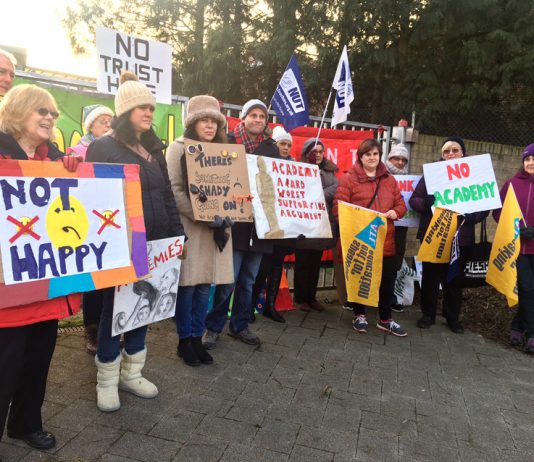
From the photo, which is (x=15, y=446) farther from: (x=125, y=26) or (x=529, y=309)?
(x=125, y=26)

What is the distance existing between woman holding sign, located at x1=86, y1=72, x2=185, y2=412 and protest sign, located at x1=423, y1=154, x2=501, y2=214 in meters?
3.01

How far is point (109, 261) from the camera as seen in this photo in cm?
262

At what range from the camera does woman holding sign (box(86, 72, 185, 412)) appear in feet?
9.47

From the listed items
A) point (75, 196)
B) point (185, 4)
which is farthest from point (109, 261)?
point (185, 4)

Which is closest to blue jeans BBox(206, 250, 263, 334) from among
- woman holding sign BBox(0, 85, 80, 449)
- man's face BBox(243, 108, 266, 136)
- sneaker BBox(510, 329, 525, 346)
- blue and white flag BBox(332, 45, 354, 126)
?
man's face BBox(243, 108, 266, 136)

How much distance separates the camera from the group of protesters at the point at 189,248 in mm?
2377

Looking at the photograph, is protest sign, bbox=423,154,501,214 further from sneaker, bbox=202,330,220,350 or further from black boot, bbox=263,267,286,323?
sneaker, bbox=202,330,220,350

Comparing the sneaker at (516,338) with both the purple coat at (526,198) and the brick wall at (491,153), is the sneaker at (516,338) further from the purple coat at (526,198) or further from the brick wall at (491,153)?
the brick wall at (491,153)

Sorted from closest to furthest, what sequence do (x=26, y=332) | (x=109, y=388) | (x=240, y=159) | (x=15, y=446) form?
(x=26, y=332) < (x=15, y=446) < (x=109, y=388) < (x=240, y=159)

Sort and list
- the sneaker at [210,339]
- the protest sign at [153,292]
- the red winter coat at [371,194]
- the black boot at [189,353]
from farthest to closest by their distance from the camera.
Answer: the red winter coat at [371,194] → the sneaker at [210,339] → the black boot at [189,353] → the protest sign at [153,292]

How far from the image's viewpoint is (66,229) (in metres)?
2.44

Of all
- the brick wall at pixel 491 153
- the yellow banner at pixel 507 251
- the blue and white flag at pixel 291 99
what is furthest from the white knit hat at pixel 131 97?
the brick wall at pixel 491 153

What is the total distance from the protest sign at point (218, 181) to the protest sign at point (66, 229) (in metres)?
0.75

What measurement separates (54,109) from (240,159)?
66.2 inches
